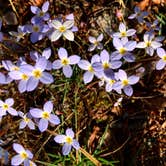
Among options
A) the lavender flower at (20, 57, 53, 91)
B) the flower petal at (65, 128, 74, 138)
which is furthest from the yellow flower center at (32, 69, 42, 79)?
the flower petal at (65, 128, 74, 138)

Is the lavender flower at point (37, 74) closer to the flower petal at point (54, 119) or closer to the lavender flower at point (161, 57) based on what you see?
the flower petal at point (54, 119)

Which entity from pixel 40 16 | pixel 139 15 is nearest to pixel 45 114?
pixel 40 16

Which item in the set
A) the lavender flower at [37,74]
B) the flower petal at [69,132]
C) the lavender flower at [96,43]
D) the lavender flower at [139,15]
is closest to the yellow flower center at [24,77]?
the lavender flower at [37,74]

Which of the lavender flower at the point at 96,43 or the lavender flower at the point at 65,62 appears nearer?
the lavender flower at the point at 65,62

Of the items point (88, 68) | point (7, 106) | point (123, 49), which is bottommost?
point (7, 106)

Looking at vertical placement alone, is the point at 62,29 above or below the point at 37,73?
above

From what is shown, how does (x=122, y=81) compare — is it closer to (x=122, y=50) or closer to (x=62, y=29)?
(x=122, y=50)

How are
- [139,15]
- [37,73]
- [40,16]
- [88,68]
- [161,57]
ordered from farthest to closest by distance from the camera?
[139,15]
[40,16]
[161,57]
[88,68]
[37,73]

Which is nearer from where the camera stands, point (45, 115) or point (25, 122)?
point (45, 115)
